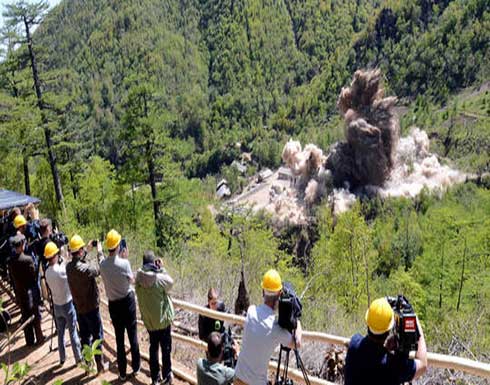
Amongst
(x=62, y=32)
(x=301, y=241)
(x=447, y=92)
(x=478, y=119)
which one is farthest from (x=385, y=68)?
(x=62, y=32)

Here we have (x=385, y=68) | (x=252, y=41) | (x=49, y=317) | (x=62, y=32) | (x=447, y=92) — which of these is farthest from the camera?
(x=62, y=32)

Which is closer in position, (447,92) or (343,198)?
(343,198)

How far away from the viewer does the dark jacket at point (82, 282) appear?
226 inches

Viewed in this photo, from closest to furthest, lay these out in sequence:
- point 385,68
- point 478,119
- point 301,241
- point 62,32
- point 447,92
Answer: point 301,241 → point 478,119 → point 447,92 → point 385,68 → point 62,32

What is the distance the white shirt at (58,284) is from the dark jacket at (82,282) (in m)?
0.26

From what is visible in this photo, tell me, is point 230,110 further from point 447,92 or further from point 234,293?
point 234,293

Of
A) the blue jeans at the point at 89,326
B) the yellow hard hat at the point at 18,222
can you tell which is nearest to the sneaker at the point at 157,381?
the blue jeans at the point at 89,326

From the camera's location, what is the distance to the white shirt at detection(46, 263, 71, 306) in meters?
6.02

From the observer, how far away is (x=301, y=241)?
43.5 meters

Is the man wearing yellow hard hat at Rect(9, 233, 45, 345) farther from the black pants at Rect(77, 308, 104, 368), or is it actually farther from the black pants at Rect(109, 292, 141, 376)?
the black pants at Rect(109, 292, 141, 376)

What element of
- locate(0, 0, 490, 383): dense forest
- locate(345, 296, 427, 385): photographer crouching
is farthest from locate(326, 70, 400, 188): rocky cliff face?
locate(345, 296, 427, 385): photographer crouching

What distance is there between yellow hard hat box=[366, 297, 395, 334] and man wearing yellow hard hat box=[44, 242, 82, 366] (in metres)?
4.27

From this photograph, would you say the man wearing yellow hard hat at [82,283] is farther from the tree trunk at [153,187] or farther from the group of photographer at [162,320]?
the tree trunk at [153,187]

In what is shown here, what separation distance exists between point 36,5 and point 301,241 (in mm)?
30861
